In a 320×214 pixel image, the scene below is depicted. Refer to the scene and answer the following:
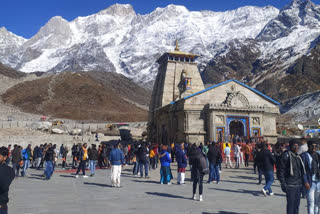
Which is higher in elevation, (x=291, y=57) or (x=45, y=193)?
(x=291, y=57)

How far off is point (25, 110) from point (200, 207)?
8863cm

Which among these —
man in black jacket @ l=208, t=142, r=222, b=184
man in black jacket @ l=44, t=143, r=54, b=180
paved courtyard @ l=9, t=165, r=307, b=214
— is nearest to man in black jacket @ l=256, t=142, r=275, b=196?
paved courtyard @ l=9, t=165, r=307, b=214

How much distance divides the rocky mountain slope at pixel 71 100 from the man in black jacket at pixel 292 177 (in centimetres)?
7989

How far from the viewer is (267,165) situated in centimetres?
966

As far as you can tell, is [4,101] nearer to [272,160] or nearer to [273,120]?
[273,120]

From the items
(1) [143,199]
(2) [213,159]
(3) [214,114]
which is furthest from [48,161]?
(3) [214,114]

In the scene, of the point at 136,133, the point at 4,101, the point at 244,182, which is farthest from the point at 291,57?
the point at 244,182

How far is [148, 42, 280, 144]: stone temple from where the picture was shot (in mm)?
28203

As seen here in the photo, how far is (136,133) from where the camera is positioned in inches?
2234

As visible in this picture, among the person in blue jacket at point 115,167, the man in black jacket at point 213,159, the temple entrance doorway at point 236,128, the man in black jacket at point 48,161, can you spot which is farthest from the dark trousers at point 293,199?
the temple entrance doorway at point 236,128

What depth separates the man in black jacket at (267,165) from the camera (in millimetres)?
9391

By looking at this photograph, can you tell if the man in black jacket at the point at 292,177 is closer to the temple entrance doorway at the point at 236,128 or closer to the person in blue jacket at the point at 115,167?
the person in blue jacket at the point at 115,167

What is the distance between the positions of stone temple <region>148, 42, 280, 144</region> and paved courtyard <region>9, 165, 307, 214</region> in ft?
53.8

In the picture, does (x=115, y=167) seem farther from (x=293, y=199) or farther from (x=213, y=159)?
(x=293, y=199)
